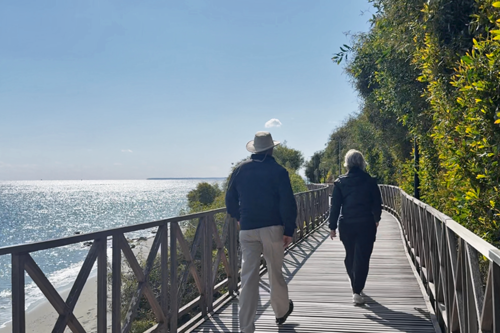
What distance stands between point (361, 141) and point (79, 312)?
17274 mm

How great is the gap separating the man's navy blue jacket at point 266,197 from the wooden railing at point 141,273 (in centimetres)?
66

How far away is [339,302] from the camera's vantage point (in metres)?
5.57

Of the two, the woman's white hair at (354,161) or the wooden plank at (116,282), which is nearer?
the wooden plank at (116,282)

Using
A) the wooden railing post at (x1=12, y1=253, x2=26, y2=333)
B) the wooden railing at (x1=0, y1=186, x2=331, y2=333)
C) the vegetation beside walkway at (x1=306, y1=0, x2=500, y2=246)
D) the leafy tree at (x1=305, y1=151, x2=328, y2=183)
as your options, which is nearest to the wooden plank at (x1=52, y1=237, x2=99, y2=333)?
the wooden railing at (x1=0, y1=186, x2=331, y2=333)

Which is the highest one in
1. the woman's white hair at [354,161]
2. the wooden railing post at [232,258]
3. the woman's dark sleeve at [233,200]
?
the woman's white hair at [354,161]

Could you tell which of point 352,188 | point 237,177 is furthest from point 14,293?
point 352,188

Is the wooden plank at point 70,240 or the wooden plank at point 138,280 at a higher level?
the wooden plank at point 70,240

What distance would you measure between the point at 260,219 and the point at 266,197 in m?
0.19

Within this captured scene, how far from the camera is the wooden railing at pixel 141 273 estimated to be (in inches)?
98.9

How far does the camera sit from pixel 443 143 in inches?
214

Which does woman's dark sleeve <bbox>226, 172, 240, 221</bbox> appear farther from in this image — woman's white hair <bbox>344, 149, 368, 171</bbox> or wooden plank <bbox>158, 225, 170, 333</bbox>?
woman's white hair <bbox>344, 149, 368, 171</bbox>

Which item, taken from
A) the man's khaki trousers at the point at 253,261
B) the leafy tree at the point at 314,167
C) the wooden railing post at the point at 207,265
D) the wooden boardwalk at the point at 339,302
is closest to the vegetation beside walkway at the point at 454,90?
the wooden boardwalk at the point at 339,302

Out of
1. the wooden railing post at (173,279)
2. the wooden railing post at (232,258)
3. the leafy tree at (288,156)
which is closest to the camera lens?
the wooden railing post at (173,279)

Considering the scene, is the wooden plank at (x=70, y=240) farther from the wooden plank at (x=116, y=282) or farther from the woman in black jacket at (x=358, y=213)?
the woman in black jacket at (x=358, y=213)
